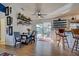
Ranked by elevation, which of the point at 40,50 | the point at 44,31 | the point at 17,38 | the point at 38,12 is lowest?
the point at 40,50

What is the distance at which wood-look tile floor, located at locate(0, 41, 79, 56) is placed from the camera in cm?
228

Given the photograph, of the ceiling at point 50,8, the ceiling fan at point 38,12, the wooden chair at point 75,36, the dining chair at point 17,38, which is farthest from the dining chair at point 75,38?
the dining chair at point 17,38

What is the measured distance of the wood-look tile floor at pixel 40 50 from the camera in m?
2.28

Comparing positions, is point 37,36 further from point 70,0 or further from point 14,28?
point 70,0

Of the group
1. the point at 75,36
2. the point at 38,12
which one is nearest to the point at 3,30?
the point at 38,12

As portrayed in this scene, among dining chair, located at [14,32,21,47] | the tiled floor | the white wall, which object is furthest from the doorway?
the white wall

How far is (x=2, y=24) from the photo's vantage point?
7.39 ft

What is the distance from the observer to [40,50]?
7.55 feet

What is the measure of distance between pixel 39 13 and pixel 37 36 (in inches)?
14.7

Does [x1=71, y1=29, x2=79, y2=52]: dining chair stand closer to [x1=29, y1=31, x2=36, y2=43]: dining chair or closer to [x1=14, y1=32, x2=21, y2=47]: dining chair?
[x1=29, y1=31, x2=36, y2=43]: dining chair

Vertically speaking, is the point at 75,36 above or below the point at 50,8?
below

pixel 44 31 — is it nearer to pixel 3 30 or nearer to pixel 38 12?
pixel 38 12

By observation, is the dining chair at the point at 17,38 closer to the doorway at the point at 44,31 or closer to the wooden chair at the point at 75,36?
the doorway at the point at 44,31

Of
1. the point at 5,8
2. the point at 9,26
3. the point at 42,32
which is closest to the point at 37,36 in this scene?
the point at 42,32
